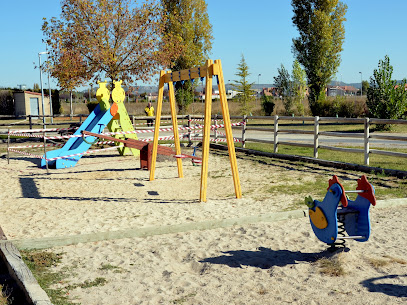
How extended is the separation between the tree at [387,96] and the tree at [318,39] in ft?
A: 47.7

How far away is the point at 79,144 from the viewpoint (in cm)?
1391

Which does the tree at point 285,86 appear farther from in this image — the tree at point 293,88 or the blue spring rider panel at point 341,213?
the blue spring rider panel at point 341,213

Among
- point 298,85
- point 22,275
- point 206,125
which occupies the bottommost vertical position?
point 22,275

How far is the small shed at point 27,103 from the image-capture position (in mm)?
54344

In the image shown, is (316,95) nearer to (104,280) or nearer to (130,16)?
(130,16)

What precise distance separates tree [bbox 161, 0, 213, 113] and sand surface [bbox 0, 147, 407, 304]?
35.4 metres

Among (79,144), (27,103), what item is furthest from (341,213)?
(27,103)

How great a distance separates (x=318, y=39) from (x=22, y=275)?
39864 millimetres

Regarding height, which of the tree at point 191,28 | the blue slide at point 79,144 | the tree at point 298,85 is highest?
the tree at point 191,28

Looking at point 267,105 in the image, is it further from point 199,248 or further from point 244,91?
point 199,248

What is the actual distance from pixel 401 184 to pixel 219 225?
4.71 metres

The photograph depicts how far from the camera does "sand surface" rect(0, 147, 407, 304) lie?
14.8ft

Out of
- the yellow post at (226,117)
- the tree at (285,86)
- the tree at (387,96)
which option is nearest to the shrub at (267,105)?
the tree at (285,86)

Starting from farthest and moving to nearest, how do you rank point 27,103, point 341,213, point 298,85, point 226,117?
point 27,103, point 298,85, point 226,117, point 341,213
